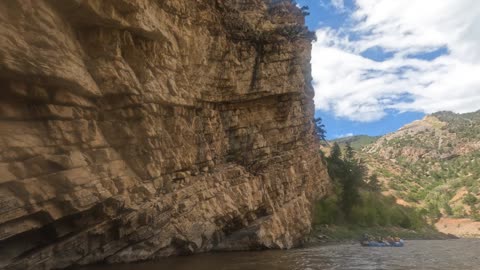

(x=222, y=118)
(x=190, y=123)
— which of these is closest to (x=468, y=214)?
(x=222, y=118)

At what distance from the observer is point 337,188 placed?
5447 centimetres

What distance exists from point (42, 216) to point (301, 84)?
2658cm

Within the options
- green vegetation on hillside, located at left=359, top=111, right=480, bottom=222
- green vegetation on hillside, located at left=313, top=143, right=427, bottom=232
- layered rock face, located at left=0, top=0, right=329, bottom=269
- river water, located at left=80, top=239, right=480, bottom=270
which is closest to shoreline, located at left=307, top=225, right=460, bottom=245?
green vegetation on hillside, located at left=313, top=143, right=427, bottom=232

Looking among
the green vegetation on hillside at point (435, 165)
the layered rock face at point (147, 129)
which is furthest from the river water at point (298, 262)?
the green vegetation on hillside at point (435, 165)

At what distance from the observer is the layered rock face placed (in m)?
15.4

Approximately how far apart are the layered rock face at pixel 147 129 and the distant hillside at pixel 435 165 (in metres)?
49.0

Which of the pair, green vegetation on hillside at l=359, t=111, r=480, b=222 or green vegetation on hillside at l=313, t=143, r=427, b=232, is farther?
green vegetation on hillside at l=359, t=111, r=480, b=222

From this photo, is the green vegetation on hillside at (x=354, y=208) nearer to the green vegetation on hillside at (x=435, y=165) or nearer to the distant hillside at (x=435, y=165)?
the green vegetation on hillside at (x=435, y=165)

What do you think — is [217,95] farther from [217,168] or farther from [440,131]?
[440,131]

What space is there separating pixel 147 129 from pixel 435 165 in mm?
117555

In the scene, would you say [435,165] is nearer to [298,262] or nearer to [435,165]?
[435,165]

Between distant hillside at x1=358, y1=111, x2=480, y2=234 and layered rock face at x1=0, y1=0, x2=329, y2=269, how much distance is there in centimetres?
4895

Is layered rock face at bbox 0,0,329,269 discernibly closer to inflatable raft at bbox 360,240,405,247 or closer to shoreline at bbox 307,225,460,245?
shoreline at bbox 307,225,460,245

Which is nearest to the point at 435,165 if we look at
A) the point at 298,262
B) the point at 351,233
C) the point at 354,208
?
the point at 354,208
